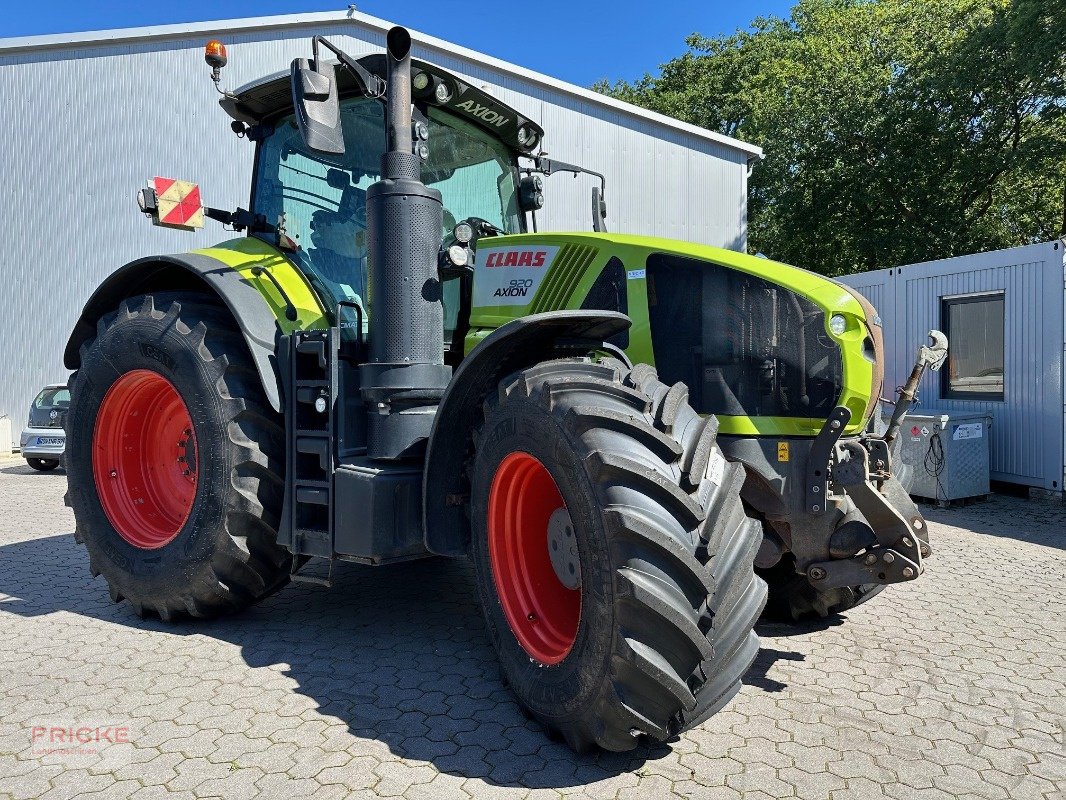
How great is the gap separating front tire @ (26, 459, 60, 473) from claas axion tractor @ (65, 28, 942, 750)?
29.4ft

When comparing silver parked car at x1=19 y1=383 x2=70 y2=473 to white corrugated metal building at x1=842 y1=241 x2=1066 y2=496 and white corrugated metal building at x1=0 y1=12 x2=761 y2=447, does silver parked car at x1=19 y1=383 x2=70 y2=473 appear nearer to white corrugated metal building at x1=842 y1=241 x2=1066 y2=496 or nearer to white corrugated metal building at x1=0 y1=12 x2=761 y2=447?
white corrugated metal building at x1=0 y1=12 x2=761 y2=447

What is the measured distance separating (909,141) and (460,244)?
19333 millimetres

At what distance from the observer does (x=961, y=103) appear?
19484 mm

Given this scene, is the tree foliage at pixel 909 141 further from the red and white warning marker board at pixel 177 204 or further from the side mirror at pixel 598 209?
the red and white warning marker board at pixel 177 204

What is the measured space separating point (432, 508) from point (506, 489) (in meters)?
0.42

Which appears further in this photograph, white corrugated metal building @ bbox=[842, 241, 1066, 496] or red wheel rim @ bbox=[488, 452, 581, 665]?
white corrugated metal building @ bbox=[842, 241, 1066, 496]

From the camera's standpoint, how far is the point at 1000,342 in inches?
350

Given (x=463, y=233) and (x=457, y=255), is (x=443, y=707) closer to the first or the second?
(x=457, y=255)

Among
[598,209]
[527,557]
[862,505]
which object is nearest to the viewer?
[527,557]

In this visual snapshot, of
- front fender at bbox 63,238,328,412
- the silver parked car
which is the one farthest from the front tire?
front fender at bbox 63,238,328,412

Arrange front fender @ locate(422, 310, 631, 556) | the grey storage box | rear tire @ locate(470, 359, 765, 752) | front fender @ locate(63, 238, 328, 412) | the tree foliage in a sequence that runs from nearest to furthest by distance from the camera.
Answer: rear tire @ locate(470, 359, 765, 752), front fender @ locate(422, 310, 631, 556), front fender @ locate(63, 238, 328, 412), the grey storage box, the tree foliage

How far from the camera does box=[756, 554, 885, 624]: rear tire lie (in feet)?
13.3

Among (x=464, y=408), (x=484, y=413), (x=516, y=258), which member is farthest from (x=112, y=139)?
(x=484, y=413)

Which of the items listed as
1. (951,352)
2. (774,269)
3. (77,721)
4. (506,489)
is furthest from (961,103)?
(77,721)
